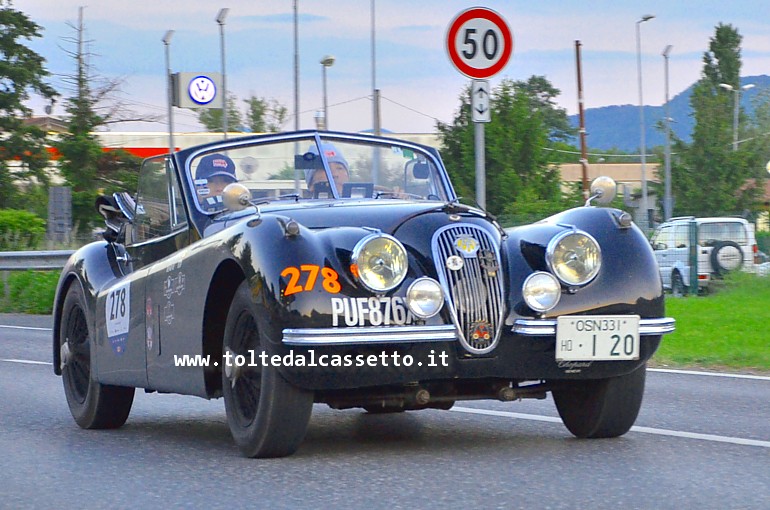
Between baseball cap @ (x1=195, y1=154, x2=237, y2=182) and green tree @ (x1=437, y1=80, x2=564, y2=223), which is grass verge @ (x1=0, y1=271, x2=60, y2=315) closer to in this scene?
baseball cap @ (x1=195, y1=154, x2=237, y2=182)

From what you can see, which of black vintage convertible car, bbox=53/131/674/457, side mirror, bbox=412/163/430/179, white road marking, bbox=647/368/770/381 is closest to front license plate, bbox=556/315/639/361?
black vintage convertible car, bbox=53/131/674/457

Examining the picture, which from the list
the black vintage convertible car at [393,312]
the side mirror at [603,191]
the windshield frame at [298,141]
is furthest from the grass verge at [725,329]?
the black vintage convertible car at [393,312]

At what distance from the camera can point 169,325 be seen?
6684mm

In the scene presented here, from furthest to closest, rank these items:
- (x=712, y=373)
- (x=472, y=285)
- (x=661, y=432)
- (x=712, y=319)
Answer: (x=712, y=319)
(x=712, y=373)
(x=661, y=432)
(x=472, y=285)

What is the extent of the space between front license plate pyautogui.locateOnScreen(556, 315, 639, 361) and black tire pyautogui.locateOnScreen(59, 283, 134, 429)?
2.93 m

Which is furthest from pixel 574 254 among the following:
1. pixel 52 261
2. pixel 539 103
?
pixel 539 103

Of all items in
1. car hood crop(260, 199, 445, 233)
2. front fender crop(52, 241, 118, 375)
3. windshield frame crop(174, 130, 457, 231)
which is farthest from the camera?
front fender crop(52, 241, 118, 375)

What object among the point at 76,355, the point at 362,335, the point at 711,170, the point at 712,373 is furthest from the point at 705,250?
the point at 711,170

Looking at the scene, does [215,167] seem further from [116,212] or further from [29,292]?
[29,292]

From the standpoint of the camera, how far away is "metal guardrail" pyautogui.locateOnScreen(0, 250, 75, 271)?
19.9 metres

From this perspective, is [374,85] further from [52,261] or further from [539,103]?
[539,103]

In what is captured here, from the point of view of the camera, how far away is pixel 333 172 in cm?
734

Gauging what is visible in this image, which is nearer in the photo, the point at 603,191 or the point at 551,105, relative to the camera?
the point at 603,191

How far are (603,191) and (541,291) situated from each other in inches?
46.8
